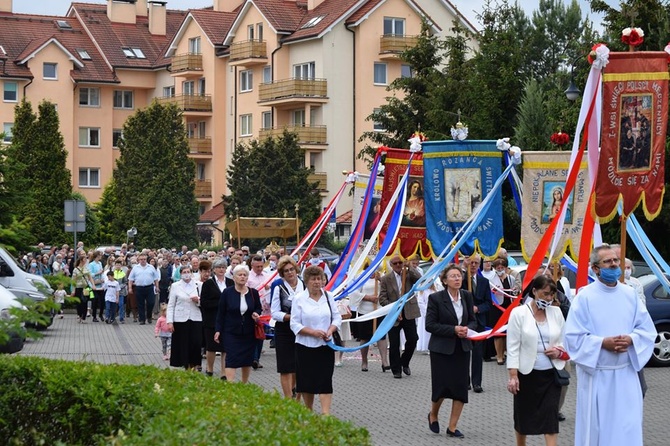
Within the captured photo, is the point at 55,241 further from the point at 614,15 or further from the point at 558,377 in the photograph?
the point at 558,377

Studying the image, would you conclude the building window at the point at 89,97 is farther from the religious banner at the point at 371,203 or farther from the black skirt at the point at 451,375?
the black skirt at the point at 451,375

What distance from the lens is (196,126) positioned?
251 ft

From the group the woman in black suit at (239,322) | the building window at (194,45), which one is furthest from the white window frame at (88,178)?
the woman in black suit at (239,322)

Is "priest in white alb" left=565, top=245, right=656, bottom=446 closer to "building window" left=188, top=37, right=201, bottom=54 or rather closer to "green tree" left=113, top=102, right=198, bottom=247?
"green tree" left=113, top=102, right=198, bottom=247

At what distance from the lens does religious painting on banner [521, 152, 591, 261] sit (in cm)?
1777

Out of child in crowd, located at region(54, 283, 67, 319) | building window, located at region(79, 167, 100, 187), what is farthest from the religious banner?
building window, located at region(79, 167, 100, 187)

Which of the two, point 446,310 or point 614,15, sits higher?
point 614,15

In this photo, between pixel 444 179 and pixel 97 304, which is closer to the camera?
pixel 444 179

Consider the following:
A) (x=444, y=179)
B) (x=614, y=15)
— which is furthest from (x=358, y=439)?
(x=614, y=15)

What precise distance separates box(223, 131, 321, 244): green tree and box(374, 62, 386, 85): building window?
27.3 feet

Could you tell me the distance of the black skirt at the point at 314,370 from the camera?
1366 cm

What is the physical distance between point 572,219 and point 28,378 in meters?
9.29

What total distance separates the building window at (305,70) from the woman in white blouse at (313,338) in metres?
52.6

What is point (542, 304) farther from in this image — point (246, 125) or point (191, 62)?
point (191, 62)
